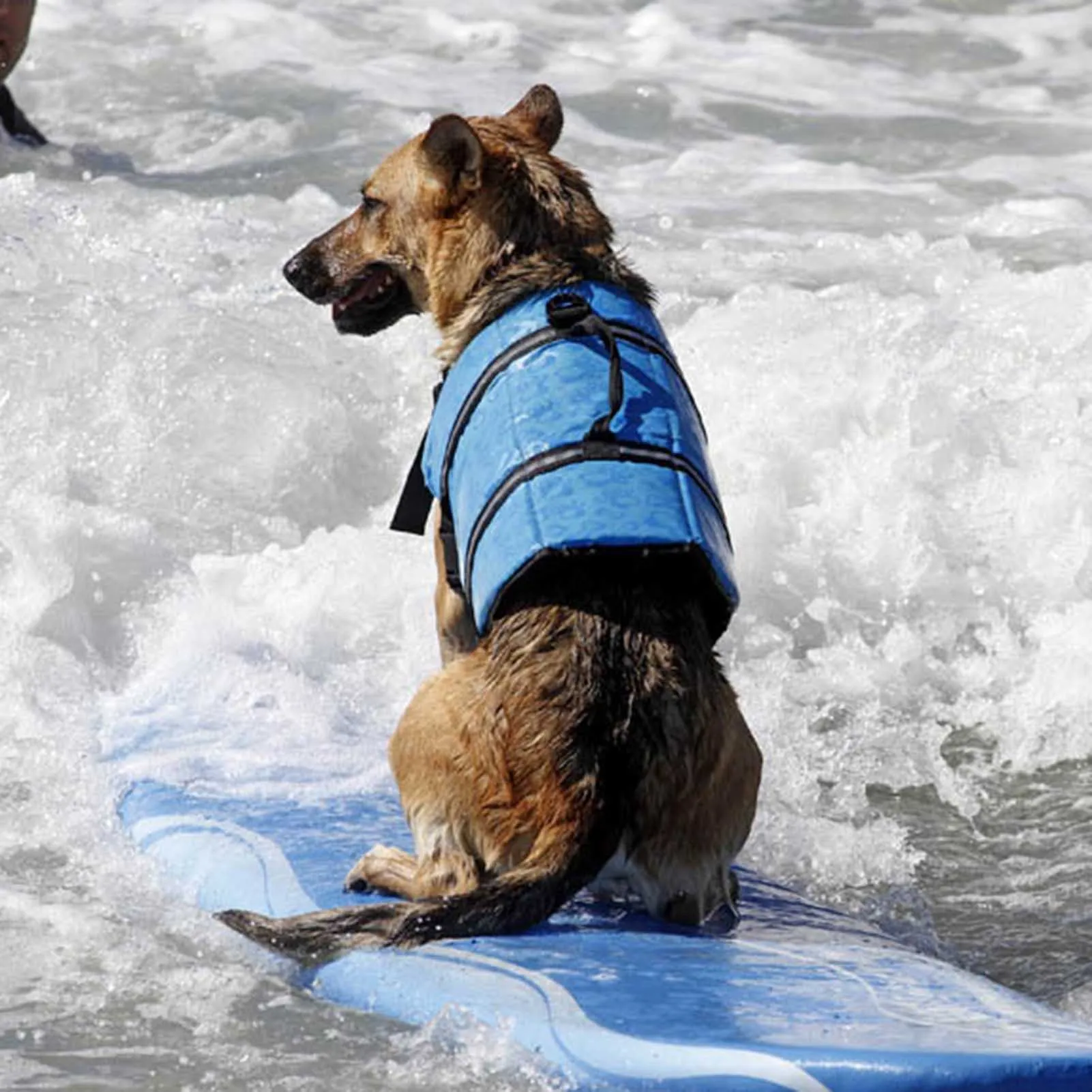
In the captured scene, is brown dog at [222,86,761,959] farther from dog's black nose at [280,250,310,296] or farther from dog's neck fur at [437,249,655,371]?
dog's black nose at [280,250,310,296]

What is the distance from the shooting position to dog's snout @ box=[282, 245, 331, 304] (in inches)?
185

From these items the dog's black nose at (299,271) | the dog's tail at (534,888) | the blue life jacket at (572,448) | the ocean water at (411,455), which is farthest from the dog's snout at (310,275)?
the dog's tail at (534,888)

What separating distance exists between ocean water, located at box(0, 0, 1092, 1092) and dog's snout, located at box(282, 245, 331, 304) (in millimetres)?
1107

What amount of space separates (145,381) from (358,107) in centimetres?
455

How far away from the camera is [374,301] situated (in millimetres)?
4668

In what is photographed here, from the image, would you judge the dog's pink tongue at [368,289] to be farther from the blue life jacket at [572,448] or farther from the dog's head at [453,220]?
the blue life jacket at [572,448]

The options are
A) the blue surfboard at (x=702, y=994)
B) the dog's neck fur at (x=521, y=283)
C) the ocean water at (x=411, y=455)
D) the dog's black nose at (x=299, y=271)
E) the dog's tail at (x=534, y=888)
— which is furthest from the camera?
the dog's black nose at (x=299, y=271)

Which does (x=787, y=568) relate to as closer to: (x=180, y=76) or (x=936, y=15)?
(x=180, y=76)

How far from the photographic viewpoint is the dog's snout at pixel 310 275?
4.71 m

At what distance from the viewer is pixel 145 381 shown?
7.09 meters

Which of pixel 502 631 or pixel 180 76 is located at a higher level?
pixel 180 76

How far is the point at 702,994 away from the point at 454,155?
1.86m

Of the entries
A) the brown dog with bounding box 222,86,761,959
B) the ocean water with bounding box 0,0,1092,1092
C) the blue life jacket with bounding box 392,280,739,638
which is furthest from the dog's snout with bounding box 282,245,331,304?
the brown dog with bounding box 222,86,761,959

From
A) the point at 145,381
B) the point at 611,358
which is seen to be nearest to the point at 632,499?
the point at 611,358
